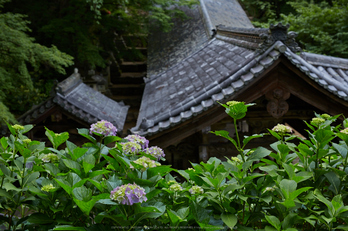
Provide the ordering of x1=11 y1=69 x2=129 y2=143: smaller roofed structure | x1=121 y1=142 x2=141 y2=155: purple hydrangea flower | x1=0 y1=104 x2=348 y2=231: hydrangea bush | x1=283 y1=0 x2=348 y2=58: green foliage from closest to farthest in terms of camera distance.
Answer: x1=0 y1=104 x2=348 y2=231: hydrangea bush, x1=121 y1=142 x2=141 y2=155: purple hydrangea flower, x1=11 y1=69 x2=129 y2=143: smaller roofed structure, x1=283 y1=0 x2=348 y2=58: green foliage

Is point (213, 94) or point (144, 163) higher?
point (144, 163)

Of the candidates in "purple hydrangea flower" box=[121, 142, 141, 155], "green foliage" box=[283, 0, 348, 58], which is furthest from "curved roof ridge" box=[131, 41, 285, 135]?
"green foliage" box=[283, 0, 348, 58]

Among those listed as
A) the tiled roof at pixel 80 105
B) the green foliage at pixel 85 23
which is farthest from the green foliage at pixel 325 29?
the tiled roof at pixel 80 105

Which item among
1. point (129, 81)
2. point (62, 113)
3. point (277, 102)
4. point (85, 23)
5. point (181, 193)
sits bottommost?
point (129, 81)

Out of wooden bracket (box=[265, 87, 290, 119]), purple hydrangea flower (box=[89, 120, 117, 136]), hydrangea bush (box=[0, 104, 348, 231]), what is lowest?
wooden bracket (box=[265, 87, 290, 119])

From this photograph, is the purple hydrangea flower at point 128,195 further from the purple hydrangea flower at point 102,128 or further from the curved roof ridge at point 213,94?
the curved roof ridge at point 213,94

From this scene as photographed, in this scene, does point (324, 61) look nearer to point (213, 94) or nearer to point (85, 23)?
point (213, 94)

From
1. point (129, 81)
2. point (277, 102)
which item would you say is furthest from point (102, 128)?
point (129, 81)

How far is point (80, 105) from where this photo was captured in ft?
21.5

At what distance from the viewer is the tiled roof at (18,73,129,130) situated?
5941 mm

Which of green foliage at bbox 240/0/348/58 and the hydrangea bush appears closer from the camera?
the hydrangea bush

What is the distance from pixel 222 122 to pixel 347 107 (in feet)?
4.94

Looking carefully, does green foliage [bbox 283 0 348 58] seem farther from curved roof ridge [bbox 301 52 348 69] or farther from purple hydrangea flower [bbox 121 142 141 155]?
purple hydrangea flower [bbox 121 142 141 155]

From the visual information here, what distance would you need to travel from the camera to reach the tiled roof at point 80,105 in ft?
19.5
